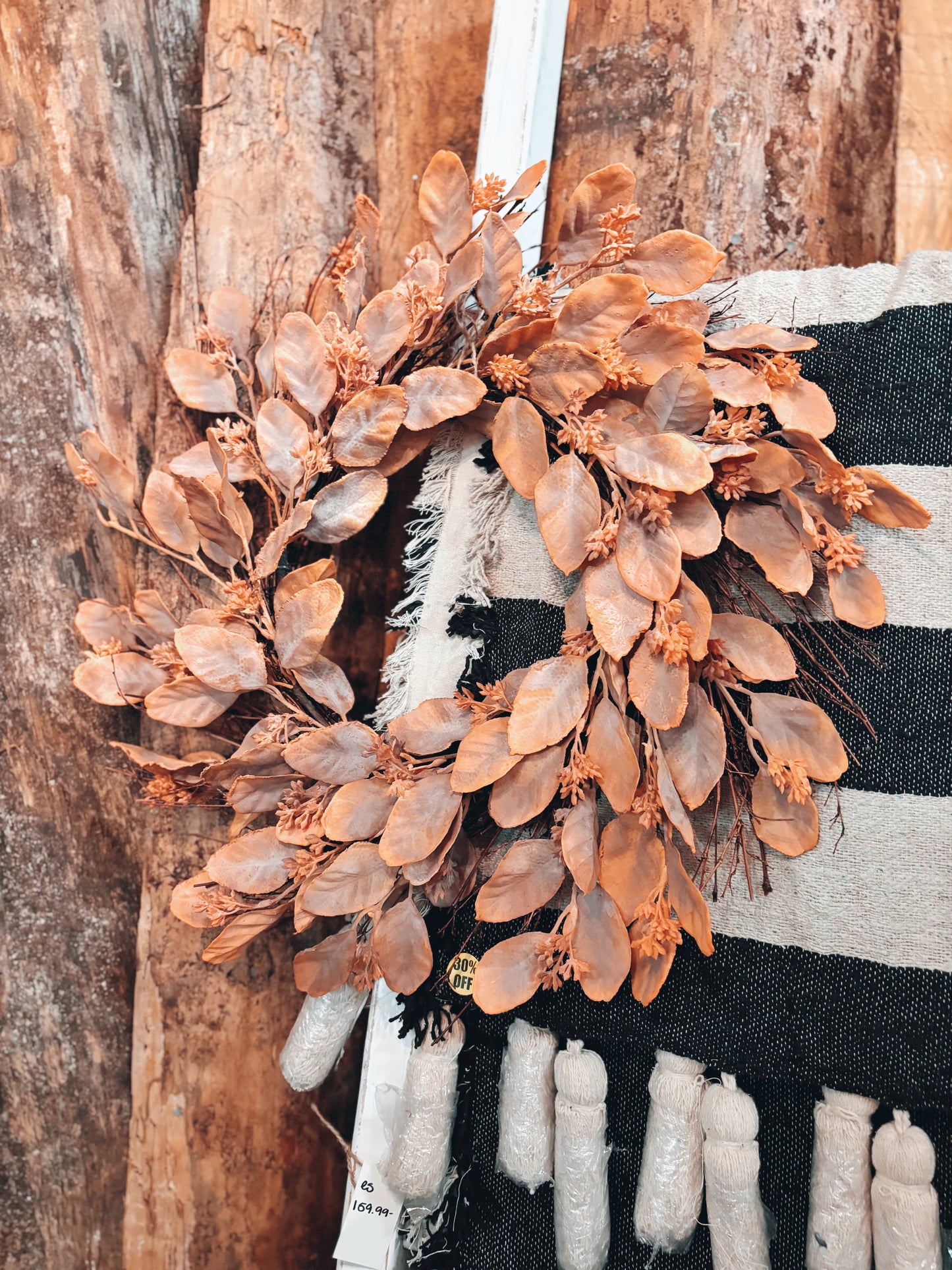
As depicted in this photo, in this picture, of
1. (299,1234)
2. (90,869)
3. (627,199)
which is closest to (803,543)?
(627,199)

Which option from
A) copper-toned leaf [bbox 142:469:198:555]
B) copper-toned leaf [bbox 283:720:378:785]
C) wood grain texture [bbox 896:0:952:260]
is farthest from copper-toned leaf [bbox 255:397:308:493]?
wood grain texture [bbox 896:0:952:260]

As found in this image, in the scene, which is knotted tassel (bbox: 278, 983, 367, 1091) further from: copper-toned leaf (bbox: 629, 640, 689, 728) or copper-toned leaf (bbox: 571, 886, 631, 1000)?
copper-toned leaf (bbox: 629, 640, 689, 728)

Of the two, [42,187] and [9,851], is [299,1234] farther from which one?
[42,187]

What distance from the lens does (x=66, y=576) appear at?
86cm

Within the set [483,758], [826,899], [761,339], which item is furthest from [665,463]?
[826,899]

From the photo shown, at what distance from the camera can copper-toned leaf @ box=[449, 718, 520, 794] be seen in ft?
2.08

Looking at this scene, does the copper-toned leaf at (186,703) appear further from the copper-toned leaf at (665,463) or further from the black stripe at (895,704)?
the black stripe at (895,704)

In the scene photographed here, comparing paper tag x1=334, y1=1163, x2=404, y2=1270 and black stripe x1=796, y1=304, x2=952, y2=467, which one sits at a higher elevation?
black stripe x1=796, y1=304, x2=952, y2=467

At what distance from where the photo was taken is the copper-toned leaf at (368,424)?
691mm

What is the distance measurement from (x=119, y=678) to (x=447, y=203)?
1.70ft

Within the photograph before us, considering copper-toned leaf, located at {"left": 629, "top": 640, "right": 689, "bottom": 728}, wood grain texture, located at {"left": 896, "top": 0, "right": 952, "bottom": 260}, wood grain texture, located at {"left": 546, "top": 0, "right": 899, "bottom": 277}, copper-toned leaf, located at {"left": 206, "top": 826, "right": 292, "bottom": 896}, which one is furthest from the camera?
wood grain texture, located at {"left": 896, "top": 0, "right": 952, "bottom": 260}

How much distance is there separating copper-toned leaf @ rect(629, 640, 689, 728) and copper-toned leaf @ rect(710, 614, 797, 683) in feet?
0.22

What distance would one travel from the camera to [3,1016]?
2.84 feet

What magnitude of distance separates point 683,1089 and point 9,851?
2.29ft
